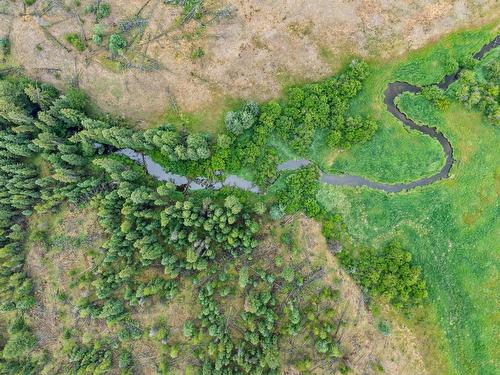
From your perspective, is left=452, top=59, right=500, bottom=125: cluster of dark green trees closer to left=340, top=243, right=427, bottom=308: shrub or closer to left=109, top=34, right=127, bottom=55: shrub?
left=340, top=243, right=427, bottom=308: shrub

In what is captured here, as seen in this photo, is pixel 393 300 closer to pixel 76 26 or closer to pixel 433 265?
pixel 433 265

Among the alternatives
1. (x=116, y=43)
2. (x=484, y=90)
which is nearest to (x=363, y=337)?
(x=484, y=90)

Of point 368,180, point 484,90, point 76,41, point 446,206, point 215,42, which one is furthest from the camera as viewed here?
point 368,180

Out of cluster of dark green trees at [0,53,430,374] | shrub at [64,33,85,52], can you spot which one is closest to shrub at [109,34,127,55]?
shrub at [64,33,85,52]

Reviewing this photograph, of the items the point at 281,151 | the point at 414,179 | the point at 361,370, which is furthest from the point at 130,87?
the point at 361,370

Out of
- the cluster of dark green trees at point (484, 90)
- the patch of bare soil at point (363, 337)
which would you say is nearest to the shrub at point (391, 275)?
the patch of bare soil at point (363, 337)

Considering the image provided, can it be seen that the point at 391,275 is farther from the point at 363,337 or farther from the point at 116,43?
the point at 116,43
